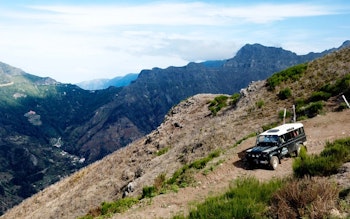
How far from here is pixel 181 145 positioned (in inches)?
1538

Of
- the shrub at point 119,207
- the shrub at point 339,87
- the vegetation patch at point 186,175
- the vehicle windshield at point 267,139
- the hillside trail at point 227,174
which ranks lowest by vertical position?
the shrub at point 119,207

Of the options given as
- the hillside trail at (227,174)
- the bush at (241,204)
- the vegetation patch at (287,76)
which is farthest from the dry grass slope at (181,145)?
the bush at (241,204)

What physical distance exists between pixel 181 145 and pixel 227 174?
1710cm

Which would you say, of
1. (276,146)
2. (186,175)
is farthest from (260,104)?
(186,175)

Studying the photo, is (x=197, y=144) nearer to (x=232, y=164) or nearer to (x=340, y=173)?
(x=232, y=164)

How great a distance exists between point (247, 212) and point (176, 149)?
26793 millimetres

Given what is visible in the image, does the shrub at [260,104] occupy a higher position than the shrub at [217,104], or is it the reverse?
the shrub at [260,104]

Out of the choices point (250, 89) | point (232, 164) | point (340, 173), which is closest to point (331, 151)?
point (340, 173)

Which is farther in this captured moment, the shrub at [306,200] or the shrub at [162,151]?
the shrub at [162,151]

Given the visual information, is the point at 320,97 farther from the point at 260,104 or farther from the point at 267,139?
the point at 267,139

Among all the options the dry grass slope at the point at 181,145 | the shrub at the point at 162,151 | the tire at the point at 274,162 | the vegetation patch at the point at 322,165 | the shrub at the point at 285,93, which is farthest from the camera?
the shrub at the point at 162,151

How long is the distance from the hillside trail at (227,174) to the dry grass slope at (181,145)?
0.28 m

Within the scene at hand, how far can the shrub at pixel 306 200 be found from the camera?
A: 1091 centimetres

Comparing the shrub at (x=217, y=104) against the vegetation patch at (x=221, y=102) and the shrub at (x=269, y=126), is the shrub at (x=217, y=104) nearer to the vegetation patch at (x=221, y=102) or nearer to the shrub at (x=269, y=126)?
the vegetation patch at (x=221, y=102)
